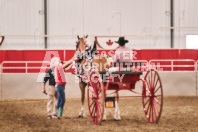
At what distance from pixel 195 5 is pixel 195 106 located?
950 centimetres

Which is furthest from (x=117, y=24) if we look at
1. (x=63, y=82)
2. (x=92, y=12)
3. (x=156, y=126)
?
(x=156, y=126)

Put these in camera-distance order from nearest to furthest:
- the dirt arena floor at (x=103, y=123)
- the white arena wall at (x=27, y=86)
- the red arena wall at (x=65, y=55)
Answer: the dirt arena floor at (x=103, y=123) < the white arena wall at (x=27, y=86) < the red arena wall at (x=65, y=55)

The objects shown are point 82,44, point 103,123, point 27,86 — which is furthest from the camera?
point 27,86

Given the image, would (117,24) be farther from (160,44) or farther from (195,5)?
(195,5)

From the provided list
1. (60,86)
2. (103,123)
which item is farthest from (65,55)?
(103,123)

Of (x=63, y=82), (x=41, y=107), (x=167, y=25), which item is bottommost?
(x=41, y=107)

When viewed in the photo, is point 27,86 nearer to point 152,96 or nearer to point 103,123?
point 103,123

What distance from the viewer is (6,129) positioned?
7625 mm

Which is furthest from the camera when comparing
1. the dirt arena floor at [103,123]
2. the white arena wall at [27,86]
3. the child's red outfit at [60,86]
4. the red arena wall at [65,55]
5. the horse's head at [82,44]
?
the red arena wall at [65,55]

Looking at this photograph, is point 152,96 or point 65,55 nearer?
point 152,96

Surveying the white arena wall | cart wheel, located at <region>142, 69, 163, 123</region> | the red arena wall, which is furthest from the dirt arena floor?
the red arena wall

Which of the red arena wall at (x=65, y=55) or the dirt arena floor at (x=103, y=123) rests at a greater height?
the red arena wall at (x=65, y=55)

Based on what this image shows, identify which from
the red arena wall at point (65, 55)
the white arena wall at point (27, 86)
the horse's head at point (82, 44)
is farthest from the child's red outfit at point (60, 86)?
the red arena wall at point (65, 55)

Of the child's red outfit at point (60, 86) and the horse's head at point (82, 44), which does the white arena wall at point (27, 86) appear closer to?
the horse's head at point (82, 44)
